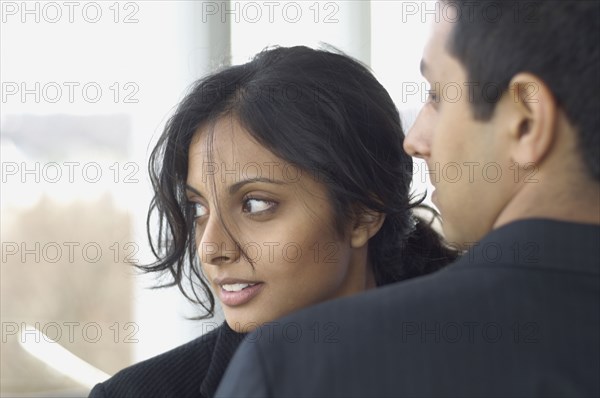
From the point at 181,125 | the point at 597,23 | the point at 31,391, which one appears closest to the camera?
the point at 597,23

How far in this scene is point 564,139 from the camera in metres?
0.85

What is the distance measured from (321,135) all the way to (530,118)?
2.73 ft

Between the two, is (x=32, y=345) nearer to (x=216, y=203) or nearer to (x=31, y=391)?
(x=31, y=391)

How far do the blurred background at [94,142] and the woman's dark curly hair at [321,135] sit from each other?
48 cm

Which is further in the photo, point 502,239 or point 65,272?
point 65,272

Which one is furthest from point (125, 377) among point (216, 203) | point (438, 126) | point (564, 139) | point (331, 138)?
point (564, 139)

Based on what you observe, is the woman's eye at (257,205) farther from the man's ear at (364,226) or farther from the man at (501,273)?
the man at (501,273)

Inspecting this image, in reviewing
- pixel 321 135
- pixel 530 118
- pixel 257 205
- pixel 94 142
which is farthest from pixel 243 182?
pixel 94 142

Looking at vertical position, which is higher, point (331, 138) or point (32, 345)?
point (331, 138)

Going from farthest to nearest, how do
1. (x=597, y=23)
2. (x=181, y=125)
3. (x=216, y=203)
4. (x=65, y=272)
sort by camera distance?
(x=65, y=272) → (x=181, y=125) → (x=216, y=203) → (x=597, y=23)

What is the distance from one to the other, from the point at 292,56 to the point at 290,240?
1.26ft

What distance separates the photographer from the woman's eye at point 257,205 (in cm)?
161

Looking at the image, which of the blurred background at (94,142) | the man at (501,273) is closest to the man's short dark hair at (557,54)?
the man at (501,273)

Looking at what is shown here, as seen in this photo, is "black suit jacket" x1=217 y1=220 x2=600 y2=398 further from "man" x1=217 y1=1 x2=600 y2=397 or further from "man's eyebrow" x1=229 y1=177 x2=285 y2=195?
"man's eyebrow" x1=229 y1=177 x2=285 y2=195
